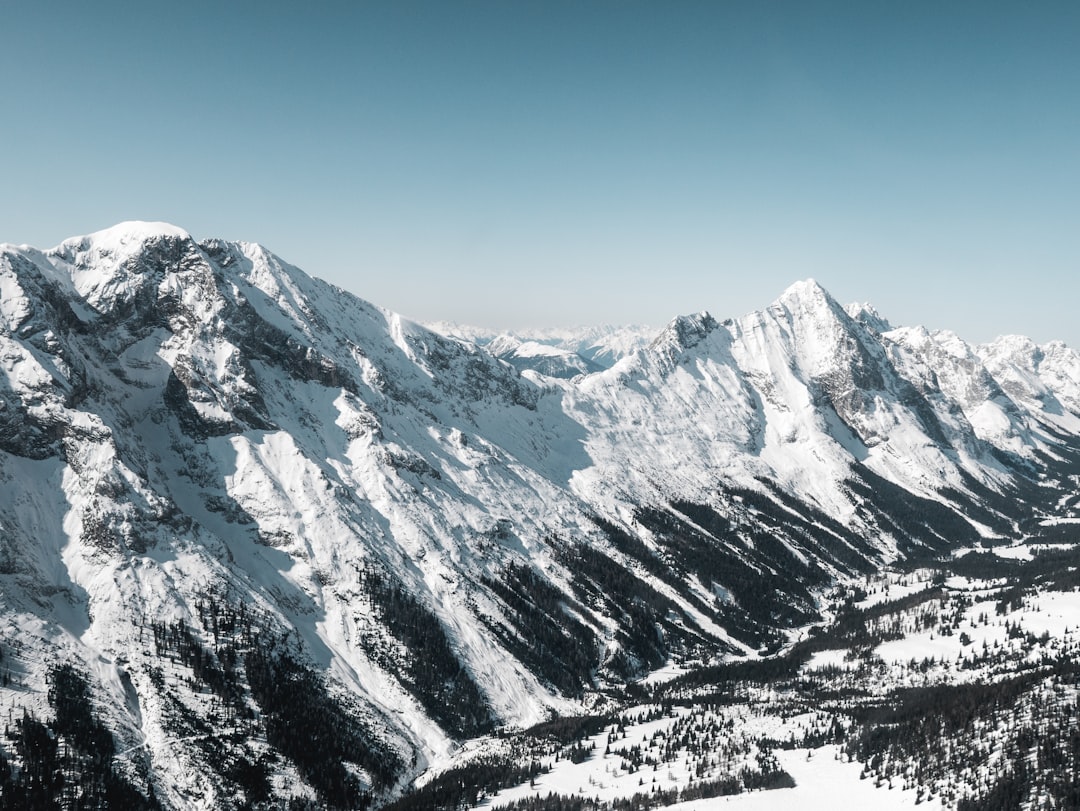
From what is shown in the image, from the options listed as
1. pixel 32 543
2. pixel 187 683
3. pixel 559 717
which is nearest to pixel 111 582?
pixel 32 543

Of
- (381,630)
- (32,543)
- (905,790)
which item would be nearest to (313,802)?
(381,630)

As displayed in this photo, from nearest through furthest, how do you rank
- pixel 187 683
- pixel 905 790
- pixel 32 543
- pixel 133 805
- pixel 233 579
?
pixel 133 805
pixel 905 790
pixel 187 683
pixel 32 543
pixel 233 579

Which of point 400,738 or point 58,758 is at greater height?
point 58,758

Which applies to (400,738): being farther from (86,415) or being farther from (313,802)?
(86,415)

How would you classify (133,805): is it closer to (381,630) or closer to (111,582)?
(111,582)

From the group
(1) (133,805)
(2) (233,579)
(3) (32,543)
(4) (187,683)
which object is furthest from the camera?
(2) (233,579)

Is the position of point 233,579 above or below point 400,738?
above

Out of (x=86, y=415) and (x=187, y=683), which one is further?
(x=86, y=415)

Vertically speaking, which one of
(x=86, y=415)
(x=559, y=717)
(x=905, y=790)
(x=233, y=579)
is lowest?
(x=905, y=790)

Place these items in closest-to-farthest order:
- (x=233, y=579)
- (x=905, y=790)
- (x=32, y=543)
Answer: (x=905, y=790), (x=32, y=543), (x=233, y=579)
